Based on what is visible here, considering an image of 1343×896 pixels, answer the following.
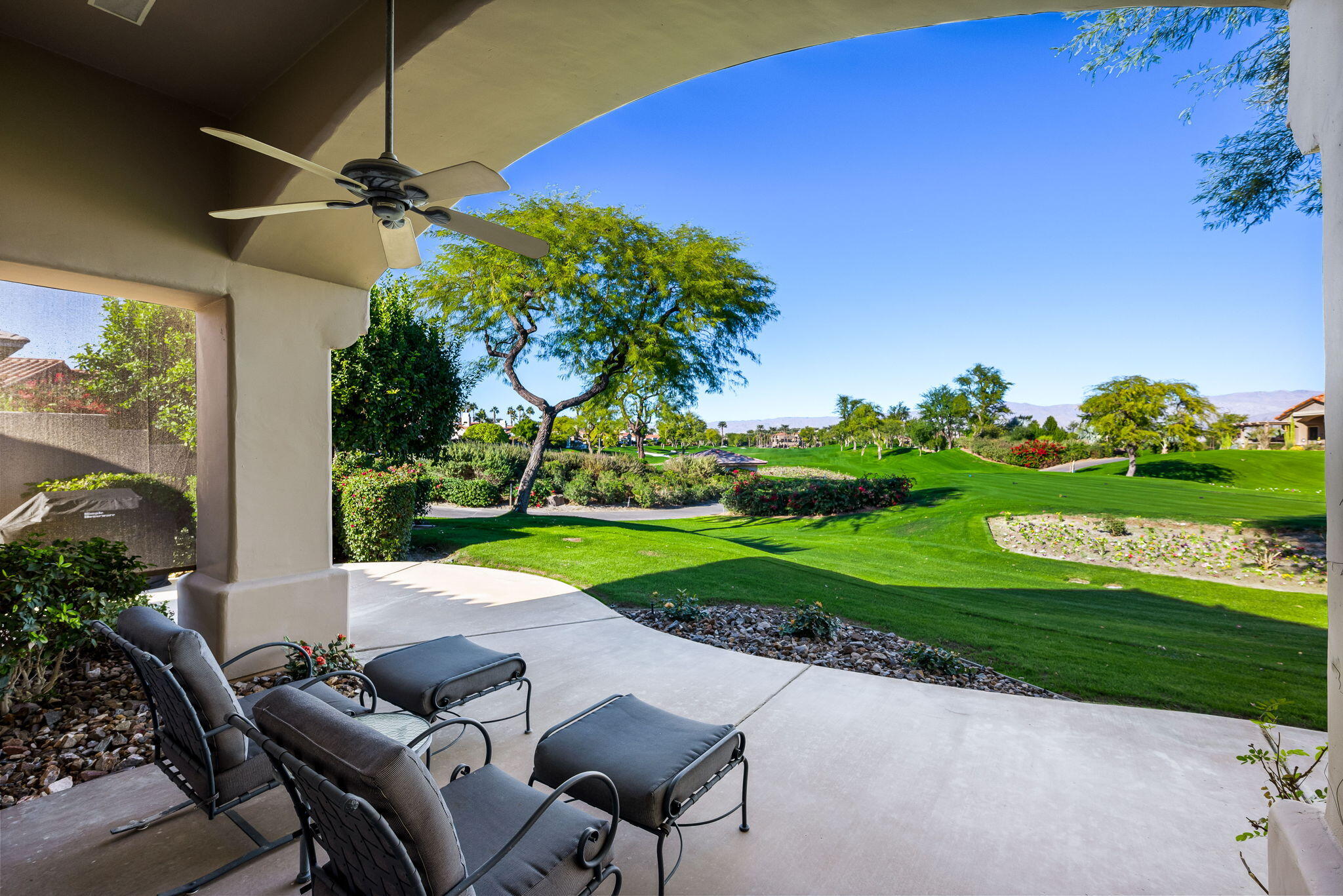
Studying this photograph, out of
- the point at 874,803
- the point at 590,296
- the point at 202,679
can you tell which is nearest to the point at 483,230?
the point at 202,679

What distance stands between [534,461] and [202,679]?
Result: 13.7 m

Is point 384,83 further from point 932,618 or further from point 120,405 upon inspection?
point 932,618

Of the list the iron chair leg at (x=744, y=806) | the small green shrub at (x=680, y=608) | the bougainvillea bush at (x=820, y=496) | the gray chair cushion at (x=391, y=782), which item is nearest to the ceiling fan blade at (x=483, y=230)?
the gray chair cushion at (x=391, y=782)

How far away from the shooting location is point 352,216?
367 cm

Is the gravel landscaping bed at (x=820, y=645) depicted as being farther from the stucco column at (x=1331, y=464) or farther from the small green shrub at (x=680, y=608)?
the stucco column at (x=1331, y=464)

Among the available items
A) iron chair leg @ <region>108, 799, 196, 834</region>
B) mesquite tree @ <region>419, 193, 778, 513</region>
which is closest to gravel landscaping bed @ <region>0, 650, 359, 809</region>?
iron chair leg @ <region>108, 799, 196, 834</region>

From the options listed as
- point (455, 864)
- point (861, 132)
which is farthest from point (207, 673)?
point (861, 132)

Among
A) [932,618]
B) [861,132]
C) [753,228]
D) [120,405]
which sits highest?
[861,132]

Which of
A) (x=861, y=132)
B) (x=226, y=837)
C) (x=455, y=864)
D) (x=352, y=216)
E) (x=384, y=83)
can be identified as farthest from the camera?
(x=861, y=132)

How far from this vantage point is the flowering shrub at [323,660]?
3.56m

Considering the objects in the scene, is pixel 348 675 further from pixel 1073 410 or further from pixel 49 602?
pixel 1073 410

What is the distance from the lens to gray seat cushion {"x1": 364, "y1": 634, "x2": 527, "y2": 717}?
9.30ft

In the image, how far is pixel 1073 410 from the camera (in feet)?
41.1

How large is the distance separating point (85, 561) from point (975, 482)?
14.7 meters
